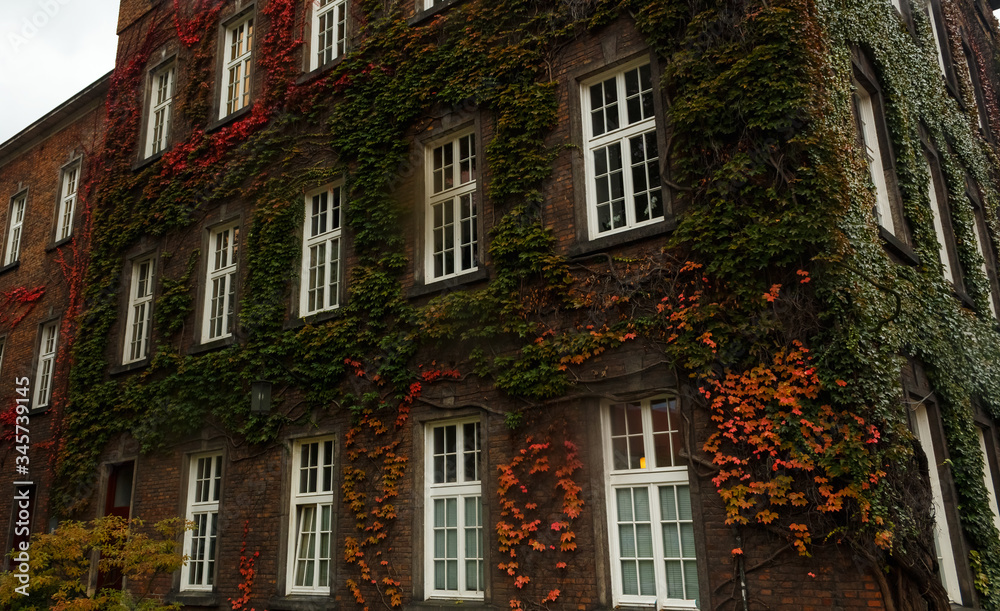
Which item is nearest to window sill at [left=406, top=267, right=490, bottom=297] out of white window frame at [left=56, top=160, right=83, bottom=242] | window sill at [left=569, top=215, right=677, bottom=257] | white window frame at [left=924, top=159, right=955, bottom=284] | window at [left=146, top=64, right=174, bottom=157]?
window sill at [left=569, top=215, right=677, bottom=257]

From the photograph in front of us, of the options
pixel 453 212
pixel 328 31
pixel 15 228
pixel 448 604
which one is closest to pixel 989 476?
pixel 448 604

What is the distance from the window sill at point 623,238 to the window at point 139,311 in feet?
29.1

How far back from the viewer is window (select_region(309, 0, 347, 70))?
13.2 m

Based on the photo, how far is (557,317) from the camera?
898 centimetres

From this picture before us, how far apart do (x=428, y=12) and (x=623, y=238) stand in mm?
5060

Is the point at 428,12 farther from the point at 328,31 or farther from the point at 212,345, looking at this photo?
the point at 212,345

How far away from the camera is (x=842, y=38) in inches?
369

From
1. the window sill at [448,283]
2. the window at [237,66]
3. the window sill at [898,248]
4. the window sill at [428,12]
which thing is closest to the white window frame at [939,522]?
the window sill at [898,248]

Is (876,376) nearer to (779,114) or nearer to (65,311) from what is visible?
(779,114)

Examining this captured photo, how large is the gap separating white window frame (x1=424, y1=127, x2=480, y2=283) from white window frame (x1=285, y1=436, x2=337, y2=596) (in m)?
2.88

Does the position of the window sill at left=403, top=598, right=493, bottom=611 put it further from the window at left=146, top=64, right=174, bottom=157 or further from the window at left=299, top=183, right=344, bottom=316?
the window at left=146, top=64, right=174, bottom=157

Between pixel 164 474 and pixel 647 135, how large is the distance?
9110mm

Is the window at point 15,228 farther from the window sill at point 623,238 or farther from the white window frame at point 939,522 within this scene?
the white window frame at point 939,522

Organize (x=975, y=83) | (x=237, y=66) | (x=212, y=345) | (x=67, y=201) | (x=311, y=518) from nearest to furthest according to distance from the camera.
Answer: (x=311, y=518) → (x=212, y=345) → (x=237, y=66) → (x=975, y=83) → (x=67, y=201)
